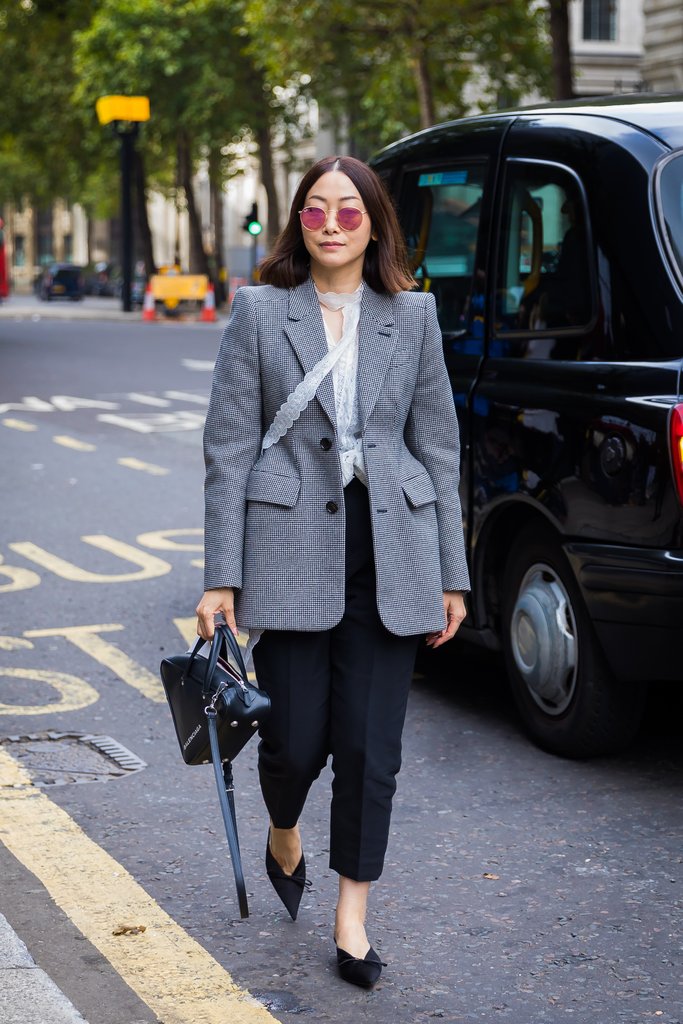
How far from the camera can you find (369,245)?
367 centimetres

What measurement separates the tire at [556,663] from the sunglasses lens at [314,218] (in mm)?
1752

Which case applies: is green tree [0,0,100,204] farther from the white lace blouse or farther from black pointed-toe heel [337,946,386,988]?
black pointed-toe heel [337,946,386,988]

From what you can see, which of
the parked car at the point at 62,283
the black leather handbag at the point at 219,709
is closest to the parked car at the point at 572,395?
the black leather handbag at the point at 219,709

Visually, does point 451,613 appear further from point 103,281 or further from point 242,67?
point 103,281

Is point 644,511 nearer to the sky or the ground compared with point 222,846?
nearer to the sky

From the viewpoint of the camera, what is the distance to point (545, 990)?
3.46 metres

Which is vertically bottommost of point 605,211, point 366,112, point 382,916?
point 382,916

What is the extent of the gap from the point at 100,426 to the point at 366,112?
1247 inches

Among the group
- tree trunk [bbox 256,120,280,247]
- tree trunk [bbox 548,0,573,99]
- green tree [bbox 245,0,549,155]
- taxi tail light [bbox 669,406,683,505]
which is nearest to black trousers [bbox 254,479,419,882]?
taxi tail light [bbox 669,406,683,505]

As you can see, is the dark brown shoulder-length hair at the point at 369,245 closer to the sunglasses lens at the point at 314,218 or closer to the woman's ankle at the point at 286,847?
the sunglasses lens at the point at 314,218

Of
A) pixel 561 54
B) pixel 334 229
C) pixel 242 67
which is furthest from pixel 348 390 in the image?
pixel 242 67

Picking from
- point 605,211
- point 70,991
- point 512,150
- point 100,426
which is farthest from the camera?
point 100,426

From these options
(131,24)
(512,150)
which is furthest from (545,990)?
(131,24)

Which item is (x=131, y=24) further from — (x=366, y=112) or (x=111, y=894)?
(x=111, y=894)
